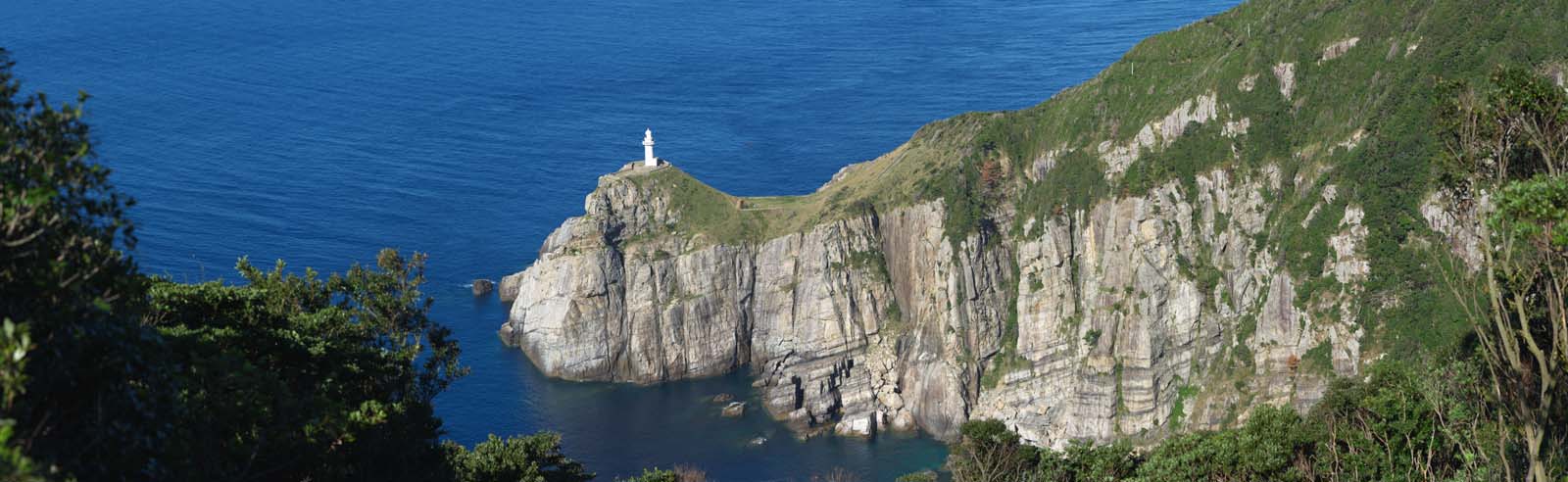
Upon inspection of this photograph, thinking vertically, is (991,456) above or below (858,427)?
below

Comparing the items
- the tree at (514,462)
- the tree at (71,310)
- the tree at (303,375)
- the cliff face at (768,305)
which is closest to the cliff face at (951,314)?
the cliff face at (768,305)

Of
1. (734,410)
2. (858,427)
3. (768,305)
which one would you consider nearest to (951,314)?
(858,427)

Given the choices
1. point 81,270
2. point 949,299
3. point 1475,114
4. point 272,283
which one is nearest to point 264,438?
point 81,270

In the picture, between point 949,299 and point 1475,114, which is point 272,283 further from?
point 949,299

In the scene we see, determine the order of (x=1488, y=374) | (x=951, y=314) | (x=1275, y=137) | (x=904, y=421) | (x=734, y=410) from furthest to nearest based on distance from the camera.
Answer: (x=951, y=314), (x=734, y=410), (x=904, y=421), (x=1275, y=137), (x=1488, y=374)

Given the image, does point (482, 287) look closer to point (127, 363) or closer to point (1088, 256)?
point (1088, 256)

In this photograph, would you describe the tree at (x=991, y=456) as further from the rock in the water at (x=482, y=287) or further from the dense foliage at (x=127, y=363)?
the rock in the water at (x=482, y=287)
